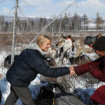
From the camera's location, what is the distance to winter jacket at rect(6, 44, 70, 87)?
90.2 inches

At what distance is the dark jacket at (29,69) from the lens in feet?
7.52

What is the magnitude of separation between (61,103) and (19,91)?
2.71ft

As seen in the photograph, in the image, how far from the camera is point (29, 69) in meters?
2.42

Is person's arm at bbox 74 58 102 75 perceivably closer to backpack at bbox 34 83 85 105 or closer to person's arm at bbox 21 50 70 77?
person's arm at bbox 21 50 70 77

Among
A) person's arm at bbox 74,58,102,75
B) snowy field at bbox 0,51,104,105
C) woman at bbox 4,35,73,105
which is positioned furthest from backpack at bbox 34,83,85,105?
person's arm at bbox 74,58,102,75

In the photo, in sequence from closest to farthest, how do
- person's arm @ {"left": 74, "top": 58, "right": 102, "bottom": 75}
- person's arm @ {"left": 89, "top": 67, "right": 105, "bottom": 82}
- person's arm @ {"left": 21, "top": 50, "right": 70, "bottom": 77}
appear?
person's arm @ {"left": 89, "top": 67, "right": 105, "bottom": 82}, person's arm @ {"left": 21, "top": 50, "right": 70, "bottom": 77}, person's arm @ {"left": 74, "top": 58, "right": 102, "bottom": 75}

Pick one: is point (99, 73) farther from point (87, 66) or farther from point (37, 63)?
point (37, 63)

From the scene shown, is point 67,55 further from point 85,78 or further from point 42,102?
point 42,102

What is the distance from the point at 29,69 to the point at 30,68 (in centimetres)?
2

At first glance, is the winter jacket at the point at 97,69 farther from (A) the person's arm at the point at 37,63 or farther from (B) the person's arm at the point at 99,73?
(A) the person's arm at the point at 37,63

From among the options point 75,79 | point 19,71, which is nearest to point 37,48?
point 19,71

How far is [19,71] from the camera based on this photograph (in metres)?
2.42

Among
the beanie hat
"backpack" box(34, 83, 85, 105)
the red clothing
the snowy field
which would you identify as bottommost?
the snowy field

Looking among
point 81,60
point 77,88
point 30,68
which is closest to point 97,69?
point 30,68
